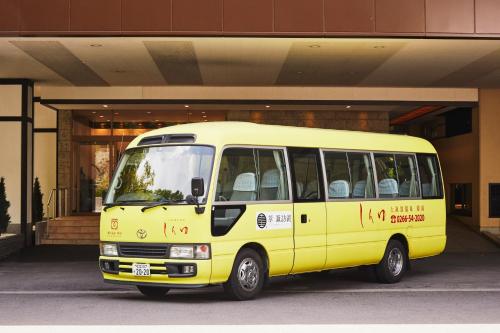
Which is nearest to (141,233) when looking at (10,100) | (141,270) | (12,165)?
(141,270)

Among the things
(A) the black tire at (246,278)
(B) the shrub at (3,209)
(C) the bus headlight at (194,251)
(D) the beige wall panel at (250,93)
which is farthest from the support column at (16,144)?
(C) the bus headlight at (194,251)

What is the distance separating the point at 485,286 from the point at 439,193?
264 cm

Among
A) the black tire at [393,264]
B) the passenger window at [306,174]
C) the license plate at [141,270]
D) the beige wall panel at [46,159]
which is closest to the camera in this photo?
the license plate at [141,270]

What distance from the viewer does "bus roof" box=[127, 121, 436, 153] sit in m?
12.1

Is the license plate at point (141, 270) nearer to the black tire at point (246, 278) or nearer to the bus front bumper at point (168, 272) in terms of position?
the bus front bumper at point (168, 272)

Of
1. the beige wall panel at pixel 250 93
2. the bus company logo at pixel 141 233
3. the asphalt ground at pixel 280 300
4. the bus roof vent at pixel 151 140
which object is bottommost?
the asphalt ground at pixel 280 300

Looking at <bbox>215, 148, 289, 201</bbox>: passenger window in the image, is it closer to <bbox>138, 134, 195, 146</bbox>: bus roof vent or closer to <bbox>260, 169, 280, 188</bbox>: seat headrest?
<bbox>260, 169, 280, 188</bbox>: seat headrest

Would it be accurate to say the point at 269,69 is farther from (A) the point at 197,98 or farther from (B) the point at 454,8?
(B) the point at 454,8

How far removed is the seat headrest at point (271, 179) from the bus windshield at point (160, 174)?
106 cm

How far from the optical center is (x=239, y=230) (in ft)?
39.0

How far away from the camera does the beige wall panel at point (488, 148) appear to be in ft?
84.6

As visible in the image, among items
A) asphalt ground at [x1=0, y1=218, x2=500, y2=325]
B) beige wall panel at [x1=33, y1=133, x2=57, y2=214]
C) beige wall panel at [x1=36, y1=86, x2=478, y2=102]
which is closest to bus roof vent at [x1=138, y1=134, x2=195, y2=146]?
asphalt ground at [x1=0, y1=218, x2=500, y2=325]
